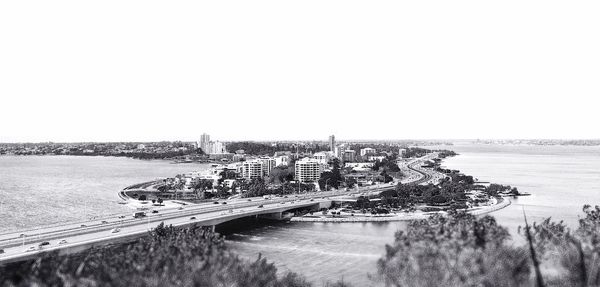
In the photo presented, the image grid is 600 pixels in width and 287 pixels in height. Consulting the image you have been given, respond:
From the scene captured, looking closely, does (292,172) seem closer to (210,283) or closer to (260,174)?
(260,174)

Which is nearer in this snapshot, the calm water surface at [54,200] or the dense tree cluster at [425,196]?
the calm water surface at [54,200]

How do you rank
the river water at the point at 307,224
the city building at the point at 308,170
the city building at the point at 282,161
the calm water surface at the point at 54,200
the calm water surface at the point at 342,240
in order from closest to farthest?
the calm water surface at the point at 342,240 < the river water at the point at 307,224 < the calm water surface at the point at 54,200 < the city building at the point at 308,170 < the city building at the point at 282,161

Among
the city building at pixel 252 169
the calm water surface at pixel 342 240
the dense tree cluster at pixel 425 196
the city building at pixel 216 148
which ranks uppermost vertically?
the city building at pixel 216 148

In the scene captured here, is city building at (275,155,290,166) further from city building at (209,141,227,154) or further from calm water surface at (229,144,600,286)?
city building at (209,141,227,154)

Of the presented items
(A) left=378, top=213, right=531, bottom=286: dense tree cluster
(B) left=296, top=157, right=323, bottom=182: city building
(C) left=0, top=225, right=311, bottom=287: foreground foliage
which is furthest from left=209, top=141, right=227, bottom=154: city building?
(C) left=0, top=225, right=311, bottom=287: foreground foliage

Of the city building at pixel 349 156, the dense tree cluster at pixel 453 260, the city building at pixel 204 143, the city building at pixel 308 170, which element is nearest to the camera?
the dense tree cluster at pixel 453 260

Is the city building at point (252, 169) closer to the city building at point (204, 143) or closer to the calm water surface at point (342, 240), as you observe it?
the calm water surface at point (342, 240)

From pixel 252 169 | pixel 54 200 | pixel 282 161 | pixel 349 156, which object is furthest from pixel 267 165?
pixel 349 156

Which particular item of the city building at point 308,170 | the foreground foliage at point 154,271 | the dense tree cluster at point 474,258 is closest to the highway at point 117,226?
the foreground foliage at point 154,271
